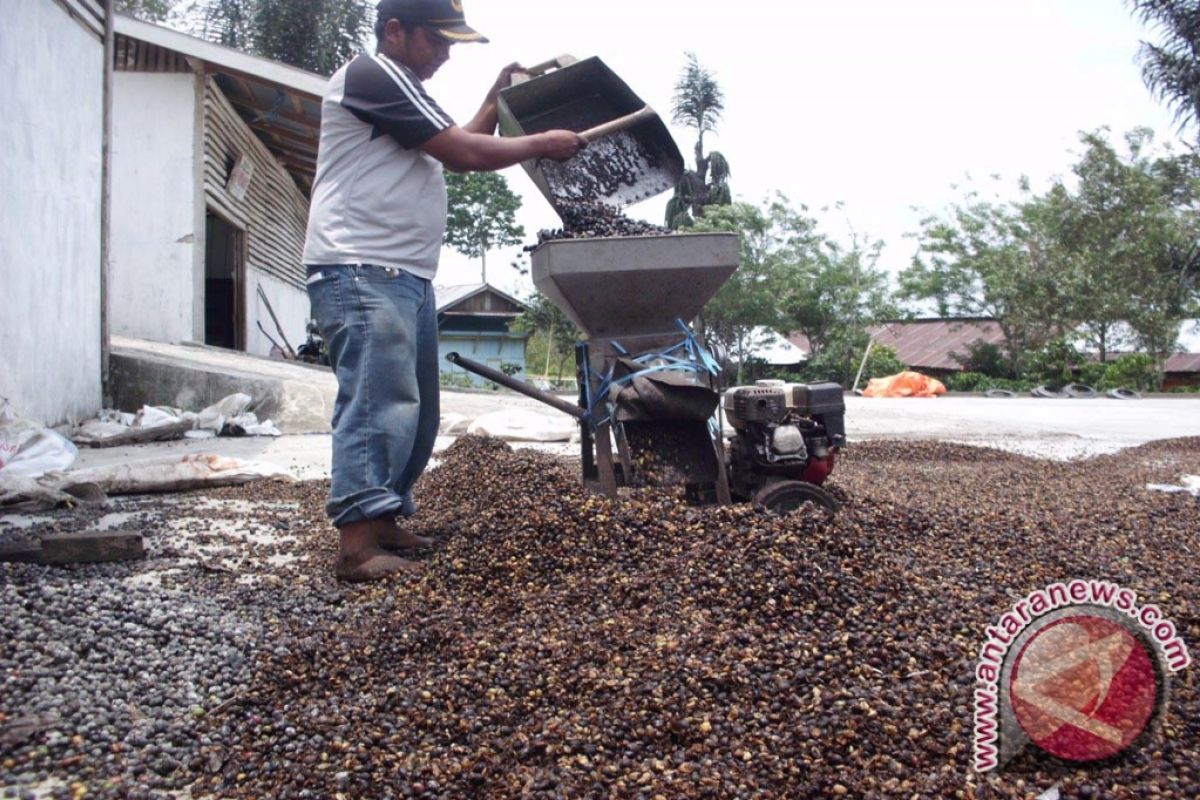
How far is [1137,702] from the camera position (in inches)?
66.7

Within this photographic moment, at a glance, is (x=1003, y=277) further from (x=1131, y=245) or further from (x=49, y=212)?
(x=49, y=212)

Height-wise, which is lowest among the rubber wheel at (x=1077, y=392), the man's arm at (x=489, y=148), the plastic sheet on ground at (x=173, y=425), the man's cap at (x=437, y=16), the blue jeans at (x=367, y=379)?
the plastic sheet on ground at (x=173, y=425)

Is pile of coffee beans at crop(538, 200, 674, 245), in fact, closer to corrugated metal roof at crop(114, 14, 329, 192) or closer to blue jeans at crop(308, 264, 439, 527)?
blue jeans at crop(308, 264, 439, 527)

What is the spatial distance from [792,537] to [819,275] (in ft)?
111

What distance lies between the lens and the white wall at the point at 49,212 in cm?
611

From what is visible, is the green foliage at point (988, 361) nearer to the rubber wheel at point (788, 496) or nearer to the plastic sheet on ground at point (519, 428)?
the plastic sheet on ground at point (519, 428)

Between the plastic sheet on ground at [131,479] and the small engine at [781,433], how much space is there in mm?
2683

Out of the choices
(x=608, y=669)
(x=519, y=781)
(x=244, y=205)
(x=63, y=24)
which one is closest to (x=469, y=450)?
(x=608, y=669)

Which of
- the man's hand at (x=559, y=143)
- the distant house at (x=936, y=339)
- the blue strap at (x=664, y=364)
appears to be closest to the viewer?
the man's hand at (x=559, y=143)

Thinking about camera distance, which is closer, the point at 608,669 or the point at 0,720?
the point at 0,720

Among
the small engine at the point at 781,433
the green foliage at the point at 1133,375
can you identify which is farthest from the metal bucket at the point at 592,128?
the green foliage at the point at 1133,375

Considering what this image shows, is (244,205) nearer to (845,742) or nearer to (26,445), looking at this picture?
(26,445)

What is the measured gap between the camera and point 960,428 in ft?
32.9

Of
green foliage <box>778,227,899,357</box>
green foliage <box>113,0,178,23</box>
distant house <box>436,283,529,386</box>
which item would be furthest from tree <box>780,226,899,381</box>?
green foliage <box>113,0,178,23</box>
